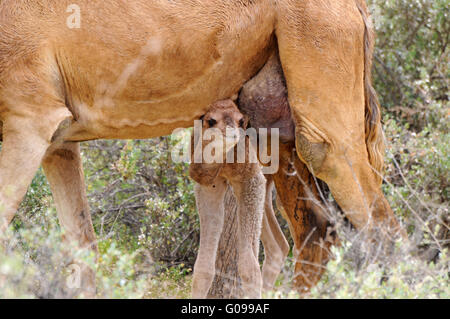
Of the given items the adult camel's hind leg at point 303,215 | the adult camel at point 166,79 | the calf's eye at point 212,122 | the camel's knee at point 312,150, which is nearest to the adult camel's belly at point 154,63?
the adult camel at point 166,79

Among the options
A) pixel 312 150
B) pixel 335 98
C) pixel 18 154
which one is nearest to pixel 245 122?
pixel 312 150

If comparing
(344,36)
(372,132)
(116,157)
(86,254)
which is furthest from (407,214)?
(86,254)

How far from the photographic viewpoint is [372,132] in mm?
5133

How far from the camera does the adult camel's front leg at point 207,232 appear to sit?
523cm

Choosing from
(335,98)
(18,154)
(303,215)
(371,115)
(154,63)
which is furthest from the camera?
(303,215)

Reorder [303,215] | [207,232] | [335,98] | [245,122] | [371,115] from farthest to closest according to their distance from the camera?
[303,215], [207,232], [371,115], [245,122], [335,98]

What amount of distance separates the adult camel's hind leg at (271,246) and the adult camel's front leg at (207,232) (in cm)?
65

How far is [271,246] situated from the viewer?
5.98 m

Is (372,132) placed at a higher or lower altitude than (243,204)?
higher

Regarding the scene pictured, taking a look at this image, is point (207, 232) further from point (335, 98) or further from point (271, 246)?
point (335, 98)

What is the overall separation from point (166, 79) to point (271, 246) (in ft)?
6.42

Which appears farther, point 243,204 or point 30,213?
point 30,213
